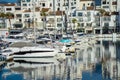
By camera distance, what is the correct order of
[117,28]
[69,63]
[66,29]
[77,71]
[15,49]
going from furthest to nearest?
1. [117,28]
2. [66,29]
3. [15,49]
4. [69,63]
5. [77,71]

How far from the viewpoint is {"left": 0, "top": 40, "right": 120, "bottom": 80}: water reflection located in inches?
925

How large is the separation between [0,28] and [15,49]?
24.8 m

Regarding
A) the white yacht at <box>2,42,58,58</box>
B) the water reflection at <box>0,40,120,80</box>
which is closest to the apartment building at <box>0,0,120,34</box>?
the white yacht at <box>2,42,58,58</box>

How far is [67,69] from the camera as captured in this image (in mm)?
26078

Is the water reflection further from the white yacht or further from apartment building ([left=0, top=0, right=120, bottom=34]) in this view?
apartment building ([left=0, top=0, right=120, bottom=34])

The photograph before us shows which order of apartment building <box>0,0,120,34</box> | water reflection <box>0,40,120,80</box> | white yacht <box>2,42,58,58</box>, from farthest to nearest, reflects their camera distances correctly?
apartment building <box>0,0,120,34</box>
white yacht <box>2,42,58,58</box>
water reflection <box>0,40,120,80</box>

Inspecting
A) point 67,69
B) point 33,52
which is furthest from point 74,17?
point 67,69

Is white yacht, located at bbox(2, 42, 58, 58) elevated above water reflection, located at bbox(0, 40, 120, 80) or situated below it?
above

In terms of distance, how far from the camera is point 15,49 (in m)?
31.5

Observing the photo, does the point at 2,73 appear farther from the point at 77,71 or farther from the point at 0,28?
the point at 0,28

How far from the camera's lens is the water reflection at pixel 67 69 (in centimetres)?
2350

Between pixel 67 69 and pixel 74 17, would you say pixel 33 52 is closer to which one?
pixel 67 69

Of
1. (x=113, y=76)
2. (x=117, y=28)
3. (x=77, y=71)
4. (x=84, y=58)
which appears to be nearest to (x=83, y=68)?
(x=77, y=71)

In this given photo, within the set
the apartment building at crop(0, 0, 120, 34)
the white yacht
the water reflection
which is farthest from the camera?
the apartment building at crop(0, 0, 120, 34)
